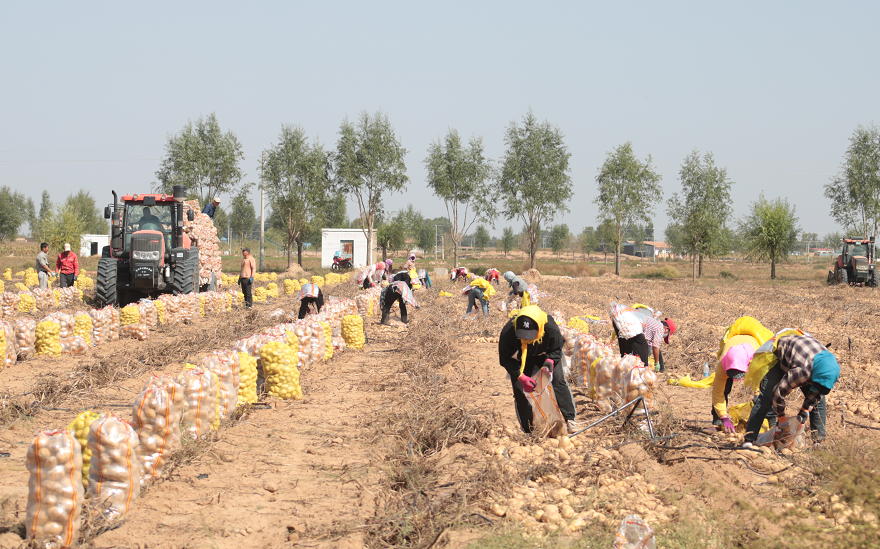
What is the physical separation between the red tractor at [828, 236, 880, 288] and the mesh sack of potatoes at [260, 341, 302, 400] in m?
29.9

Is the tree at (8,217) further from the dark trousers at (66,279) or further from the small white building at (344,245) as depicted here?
the dark trousers at (66,279)

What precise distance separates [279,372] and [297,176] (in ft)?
108

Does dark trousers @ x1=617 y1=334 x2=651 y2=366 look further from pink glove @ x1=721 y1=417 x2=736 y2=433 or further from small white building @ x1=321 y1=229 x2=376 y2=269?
small white building @ x1=321 y1=229 x2=376 y2=269

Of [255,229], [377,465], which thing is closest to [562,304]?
[377,465]

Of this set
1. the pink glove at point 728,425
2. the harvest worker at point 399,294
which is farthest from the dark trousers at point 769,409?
the harvest worker at point 399,294

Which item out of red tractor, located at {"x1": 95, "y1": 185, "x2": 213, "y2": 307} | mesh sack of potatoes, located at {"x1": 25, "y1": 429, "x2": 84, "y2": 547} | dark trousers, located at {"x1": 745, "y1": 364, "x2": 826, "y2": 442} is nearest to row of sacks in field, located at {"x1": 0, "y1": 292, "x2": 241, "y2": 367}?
red tractor, located at {"x1": 95, "y1": 185, "x2": 213, "y2": 307}

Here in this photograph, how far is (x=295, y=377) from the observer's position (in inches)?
283

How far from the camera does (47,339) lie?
30.2 ft

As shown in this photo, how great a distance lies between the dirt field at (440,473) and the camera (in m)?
3.77

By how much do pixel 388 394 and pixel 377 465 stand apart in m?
2.53

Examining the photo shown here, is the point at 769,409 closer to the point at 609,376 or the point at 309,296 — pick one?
the point at 609,376

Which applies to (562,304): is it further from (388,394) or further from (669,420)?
(669,420)

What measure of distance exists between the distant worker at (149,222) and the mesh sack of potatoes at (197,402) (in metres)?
11.4

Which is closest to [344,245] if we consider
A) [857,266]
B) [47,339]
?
[857,266]
